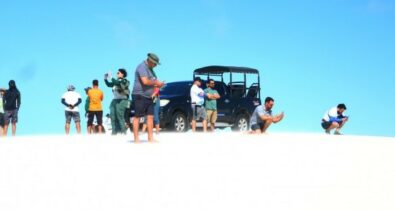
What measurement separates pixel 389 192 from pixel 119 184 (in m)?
3.08

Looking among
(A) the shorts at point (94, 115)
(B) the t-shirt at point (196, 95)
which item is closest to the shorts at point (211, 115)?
(B) the t-shirt at point (196, 95)

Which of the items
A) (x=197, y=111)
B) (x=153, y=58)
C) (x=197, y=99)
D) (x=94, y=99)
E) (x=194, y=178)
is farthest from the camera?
(x=197, y=111)

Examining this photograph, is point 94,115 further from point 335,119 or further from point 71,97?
point 335,119

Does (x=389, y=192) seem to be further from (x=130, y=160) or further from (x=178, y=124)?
(x=178, y=124)

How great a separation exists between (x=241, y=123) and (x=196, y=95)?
18.0 ft

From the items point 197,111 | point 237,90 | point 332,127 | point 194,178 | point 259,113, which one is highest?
point 237,90

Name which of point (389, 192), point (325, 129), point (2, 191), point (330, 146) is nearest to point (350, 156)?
point (330, 146)

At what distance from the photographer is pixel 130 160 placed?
8.87m

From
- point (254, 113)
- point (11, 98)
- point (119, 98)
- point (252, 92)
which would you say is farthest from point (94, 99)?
point (252, 92)

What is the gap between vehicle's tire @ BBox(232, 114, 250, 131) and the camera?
2227 cm

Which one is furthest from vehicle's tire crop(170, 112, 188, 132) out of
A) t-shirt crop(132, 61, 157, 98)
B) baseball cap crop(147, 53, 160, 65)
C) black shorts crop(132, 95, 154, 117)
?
baseball cap crop(147, 53, 160, 65)

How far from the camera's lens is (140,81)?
11.1 metres

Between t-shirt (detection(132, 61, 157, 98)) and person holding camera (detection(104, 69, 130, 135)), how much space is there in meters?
3.29

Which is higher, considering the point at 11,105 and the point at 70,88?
the point at 70,88
